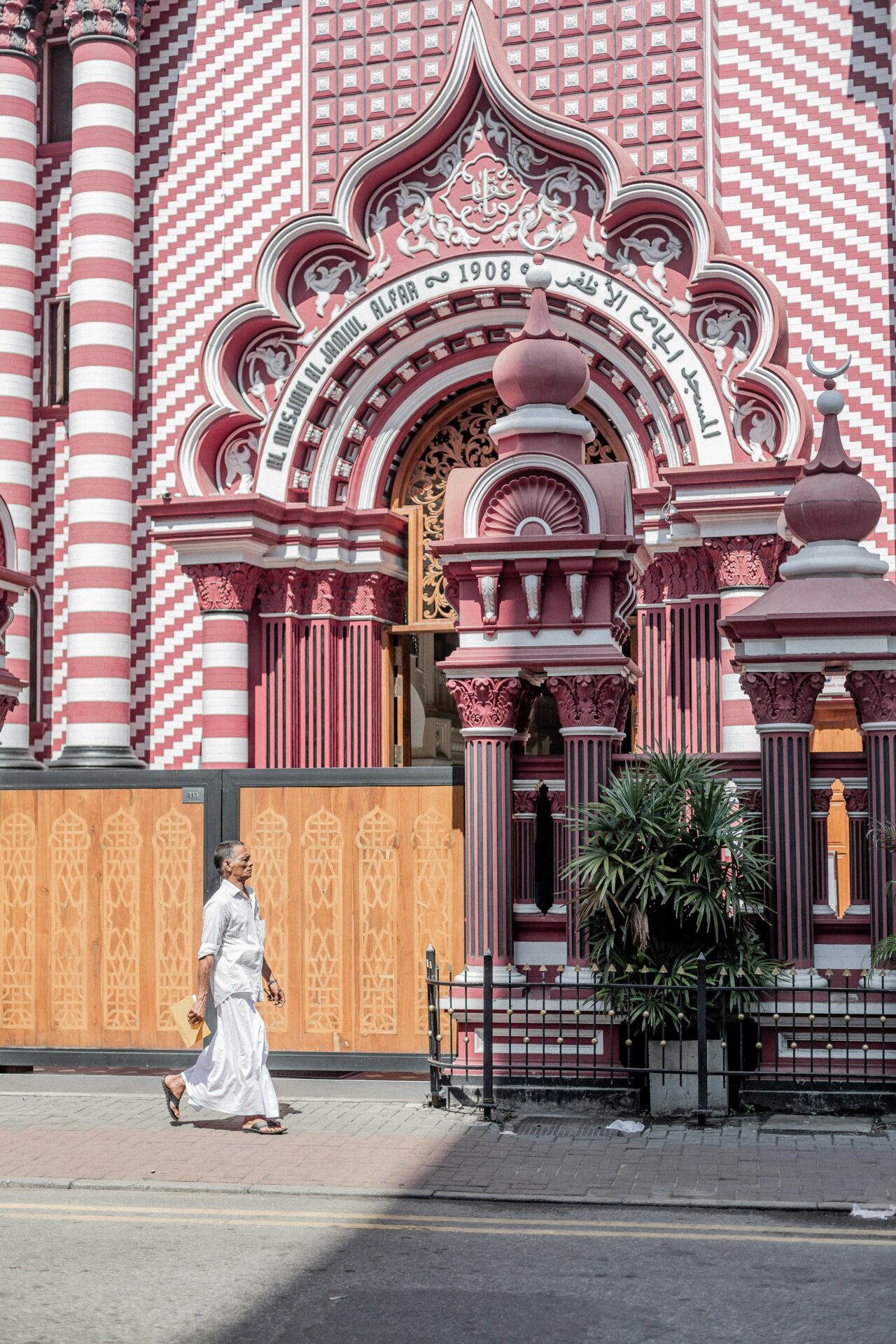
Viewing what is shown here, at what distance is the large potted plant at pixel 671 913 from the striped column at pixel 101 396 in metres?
8.79

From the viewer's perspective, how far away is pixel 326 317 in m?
18.8

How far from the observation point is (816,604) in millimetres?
12445

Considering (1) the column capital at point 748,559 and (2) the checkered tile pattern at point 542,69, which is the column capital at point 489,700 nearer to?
(1) the column capital at point 748,559

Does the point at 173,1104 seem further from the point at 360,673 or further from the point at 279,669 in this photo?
the point at 360,673

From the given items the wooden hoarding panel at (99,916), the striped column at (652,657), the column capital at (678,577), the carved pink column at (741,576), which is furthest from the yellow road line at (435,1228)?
the column capital at (678,577)

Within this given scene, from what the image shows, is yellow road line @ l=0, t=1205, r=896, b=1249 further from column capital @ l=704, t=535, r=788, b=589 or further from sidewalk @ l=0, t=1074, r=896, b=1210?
column capital @ l=704, t=535, r=788, b=589

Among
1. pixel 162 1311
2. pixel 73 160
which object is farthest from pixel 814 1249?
pixel 73 160

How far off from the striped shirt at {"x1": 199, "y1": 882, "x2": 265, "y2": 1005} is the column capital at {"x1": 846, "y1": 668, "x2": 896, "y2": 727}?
4.39 metres

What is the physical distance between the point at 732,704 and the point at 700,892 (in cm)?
540

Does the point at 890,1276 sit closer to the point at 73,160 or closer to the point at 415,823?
the point at 415,823

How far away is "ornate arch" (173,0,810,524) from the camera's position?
1755 centimetres

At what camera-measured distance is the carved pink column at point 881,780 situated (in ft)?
40.2

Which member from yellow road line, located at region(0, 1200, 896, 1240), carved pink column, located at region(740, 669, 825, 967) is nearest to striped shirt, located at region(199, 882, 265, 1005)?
yellow road line, located at region(0, 1200, 896, 1240)

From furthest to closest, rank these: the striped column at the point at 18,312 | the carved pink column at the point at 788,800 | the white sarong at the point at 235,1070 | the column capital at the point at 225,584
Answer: the striped column at the point at 18,312 → the column capital at the point at 225,584 → the carved pink column at the point at 788,800 → the white sarong at the point at 235,1070
